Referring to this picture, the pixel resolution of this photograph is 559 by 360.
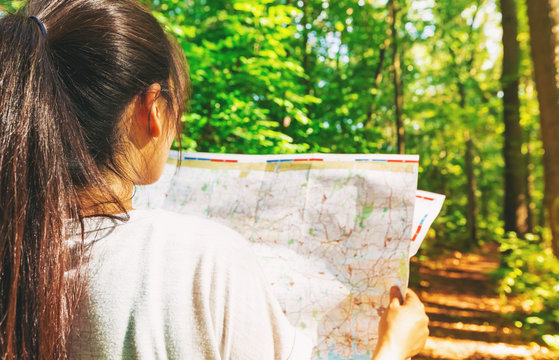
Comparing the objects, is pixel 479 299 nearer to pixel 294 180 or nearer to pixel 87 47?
pixel 294 180

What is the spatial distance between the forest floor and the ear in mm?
4822

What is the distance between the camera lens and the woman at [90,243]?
27.4 inches

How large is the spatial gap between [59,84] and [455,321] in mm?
6809

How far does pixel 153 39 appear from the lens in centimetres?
90

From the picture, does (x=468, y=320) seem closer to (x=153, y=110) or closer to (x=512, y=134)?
(x=512, y=134)

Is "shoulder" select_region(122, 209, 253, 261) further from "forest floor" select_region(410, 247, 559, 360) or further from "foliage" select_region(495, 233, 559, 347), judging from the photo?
→ "forest floor" select_region(410, 247, 559, 360)

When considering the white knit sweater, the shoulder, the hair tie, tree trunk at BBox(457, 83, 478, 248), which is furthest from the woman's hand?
tree trunk at BBox(457, 83, 478, 248)

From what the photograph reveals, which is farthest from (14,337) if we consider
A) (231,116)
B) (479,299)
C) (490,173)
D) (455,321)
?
(490,173)

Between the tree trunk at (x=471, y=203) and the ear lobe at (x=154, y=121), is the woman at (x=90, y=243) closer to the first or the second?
the ear lobe at (x=154, y=121)

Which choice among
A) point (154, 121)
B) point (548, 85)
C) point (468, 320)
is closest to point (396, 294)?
point (154, 121)

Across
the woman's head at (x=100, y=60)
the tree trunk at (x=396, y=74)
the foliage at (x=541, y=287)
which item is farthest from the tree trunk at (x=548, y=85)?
the woman's head at (x=100, y=60)

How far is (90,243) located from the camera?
746mm

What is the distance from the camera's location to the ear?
88 centimetres

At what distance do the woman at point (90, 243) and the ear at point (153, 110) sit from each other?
0.05m
